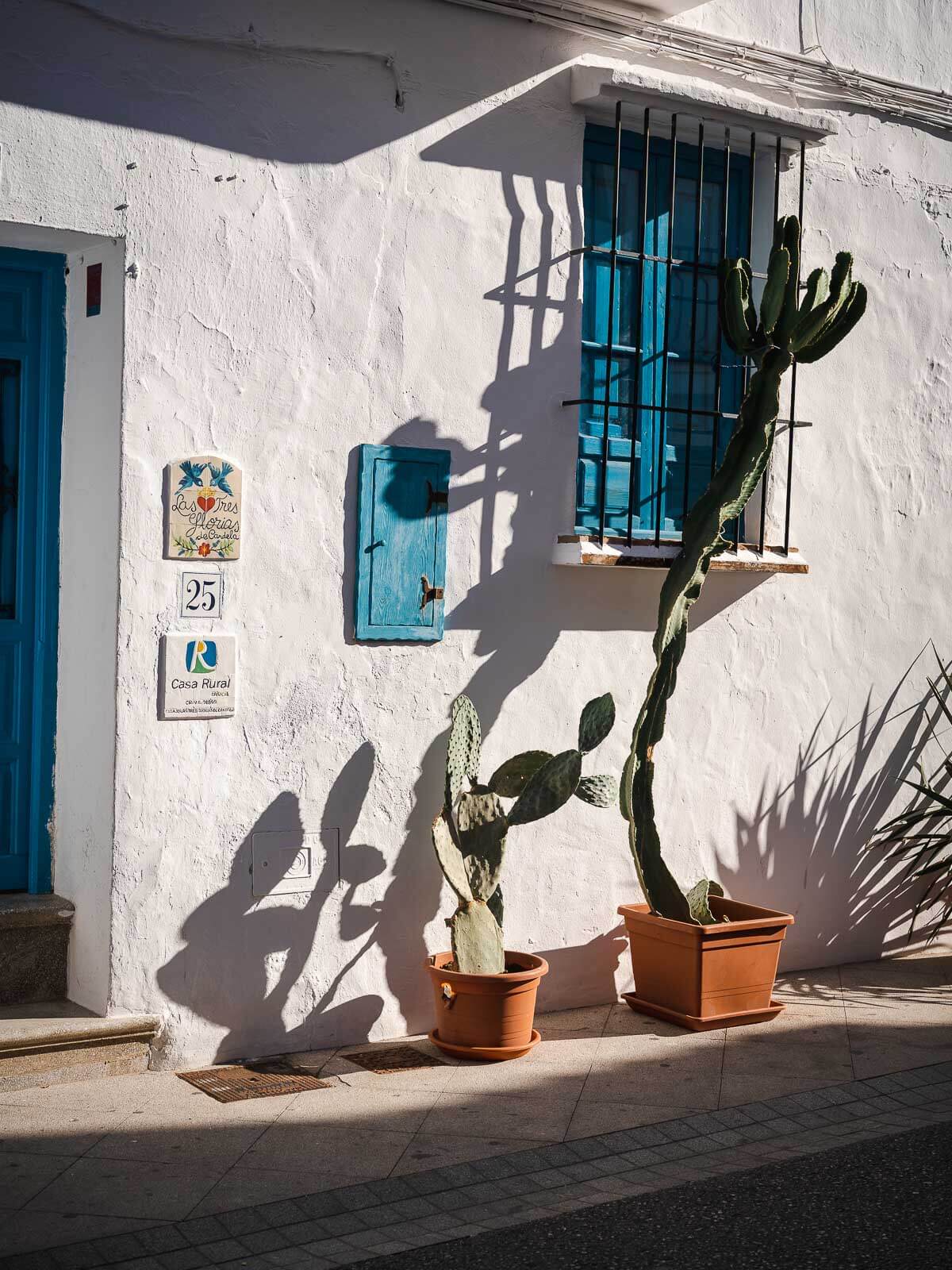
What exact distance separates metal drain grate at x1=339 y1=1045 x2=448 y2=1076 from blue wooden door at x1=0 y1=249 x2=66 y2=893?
1312 millimetres

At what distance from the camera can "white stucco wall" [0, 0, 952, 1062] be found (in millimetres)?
4887

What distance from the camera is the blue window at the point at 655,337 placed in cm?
606

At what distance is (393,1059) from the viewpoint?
5219 mm

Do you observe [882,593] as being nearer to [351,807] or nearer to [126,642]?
[351,807]

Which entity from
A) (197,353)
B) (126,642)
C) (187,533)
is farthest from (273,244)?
(126,642)

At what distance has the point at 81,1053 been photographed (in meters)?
4.76

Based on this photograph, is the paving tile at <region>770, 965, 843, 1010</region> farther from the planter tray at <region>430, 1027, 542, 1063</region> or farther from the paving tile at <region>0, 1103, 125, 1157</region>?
the paving tile at <region>0, 1103, 125, 1157</region>

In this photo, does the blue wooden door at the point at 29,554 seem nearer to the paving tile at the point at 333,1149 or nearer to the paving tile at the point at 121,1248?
→ the paving tile at the point at 333,1149

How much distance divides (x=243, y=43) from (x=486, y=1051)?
3579mm

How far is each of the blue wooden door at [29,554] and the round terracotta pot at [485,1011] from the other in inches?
59.7

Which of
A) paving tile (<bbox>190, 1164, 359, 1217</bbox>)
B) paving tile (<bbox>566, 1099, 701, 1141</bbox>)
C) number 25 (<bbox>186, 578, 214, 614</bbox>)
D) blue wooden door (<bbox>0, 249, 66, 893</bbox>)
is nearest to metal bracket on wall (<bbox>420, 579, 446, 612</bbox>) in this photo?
number 25 (<bbox>186, 578, 214, 614</bbox>)

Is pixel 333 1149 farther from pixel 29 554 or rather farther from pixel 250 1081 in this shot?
pixel 29 554

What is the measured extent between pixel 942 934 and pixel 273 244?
4.62 m

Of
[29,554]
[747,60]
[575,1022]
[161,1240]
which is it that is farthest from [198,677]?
[747,60]
